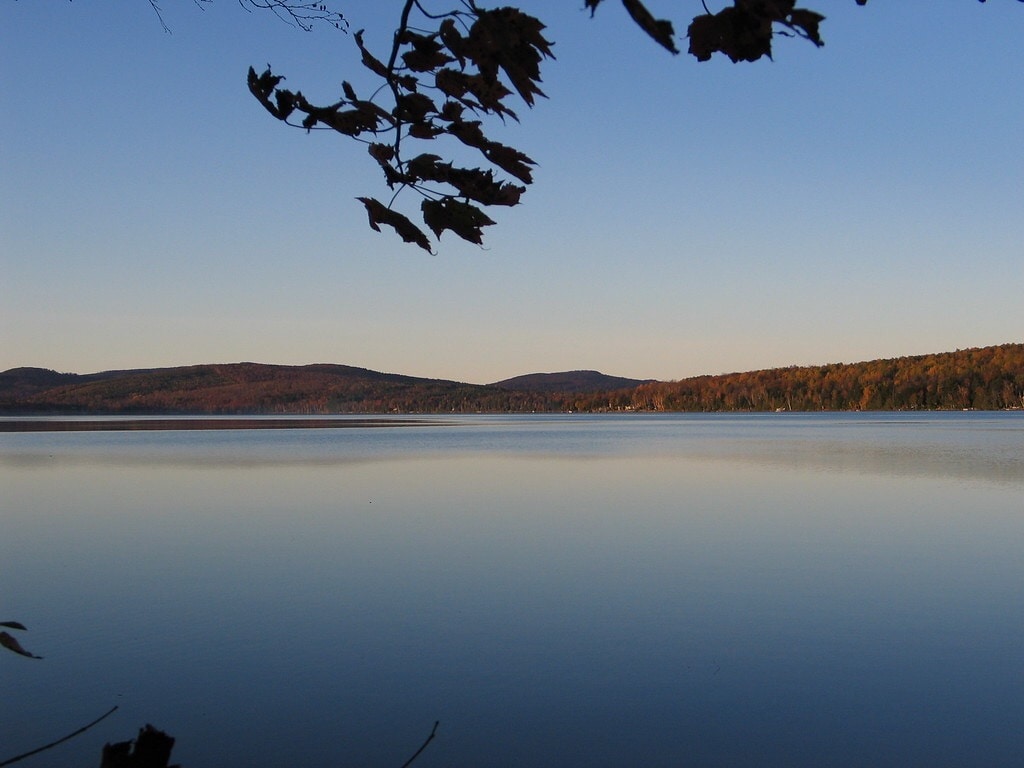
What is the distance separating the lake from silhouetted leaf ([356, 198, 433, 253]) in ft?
9.75

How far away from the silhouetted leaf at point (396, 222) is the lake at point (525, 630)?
117 inches

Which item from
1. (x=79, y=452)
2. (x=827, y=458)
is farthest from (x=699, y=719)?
(x=79, y=452)

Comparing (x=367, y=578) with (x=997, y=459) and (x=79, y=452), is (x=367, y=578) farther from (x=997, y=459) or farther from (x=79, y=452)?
(x=79, y=452)

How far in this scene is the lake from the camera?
4.32 m

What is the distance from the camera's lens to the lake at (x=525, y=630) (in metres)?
4.32

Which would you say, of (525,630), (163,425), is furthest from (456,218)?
(163,425)

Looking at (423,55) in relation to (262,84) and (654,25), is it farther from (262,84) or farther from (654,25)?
(654,25)

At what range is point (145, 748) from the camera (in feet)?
4.27

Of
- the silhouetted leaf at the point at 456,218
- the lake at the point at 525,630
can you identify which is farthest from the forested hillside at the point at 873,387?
the silhouetted leaf at the point at 456,218

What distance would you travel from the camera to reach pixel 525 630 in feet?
20.4

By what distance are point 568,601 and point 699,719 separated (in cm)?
260

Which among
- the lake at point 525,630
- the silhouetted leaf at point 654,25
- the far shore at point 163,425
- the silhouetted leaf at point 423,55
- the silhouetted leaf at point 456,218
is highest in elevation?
the silhouetted leaf at point 423,55

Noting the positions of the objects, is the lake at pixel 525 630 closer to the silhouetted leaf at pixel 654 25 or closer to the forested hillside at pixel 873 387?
the silhouetted leaf at pixel 654 25

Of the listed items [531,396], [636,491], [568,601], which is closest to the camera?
[568,601]
